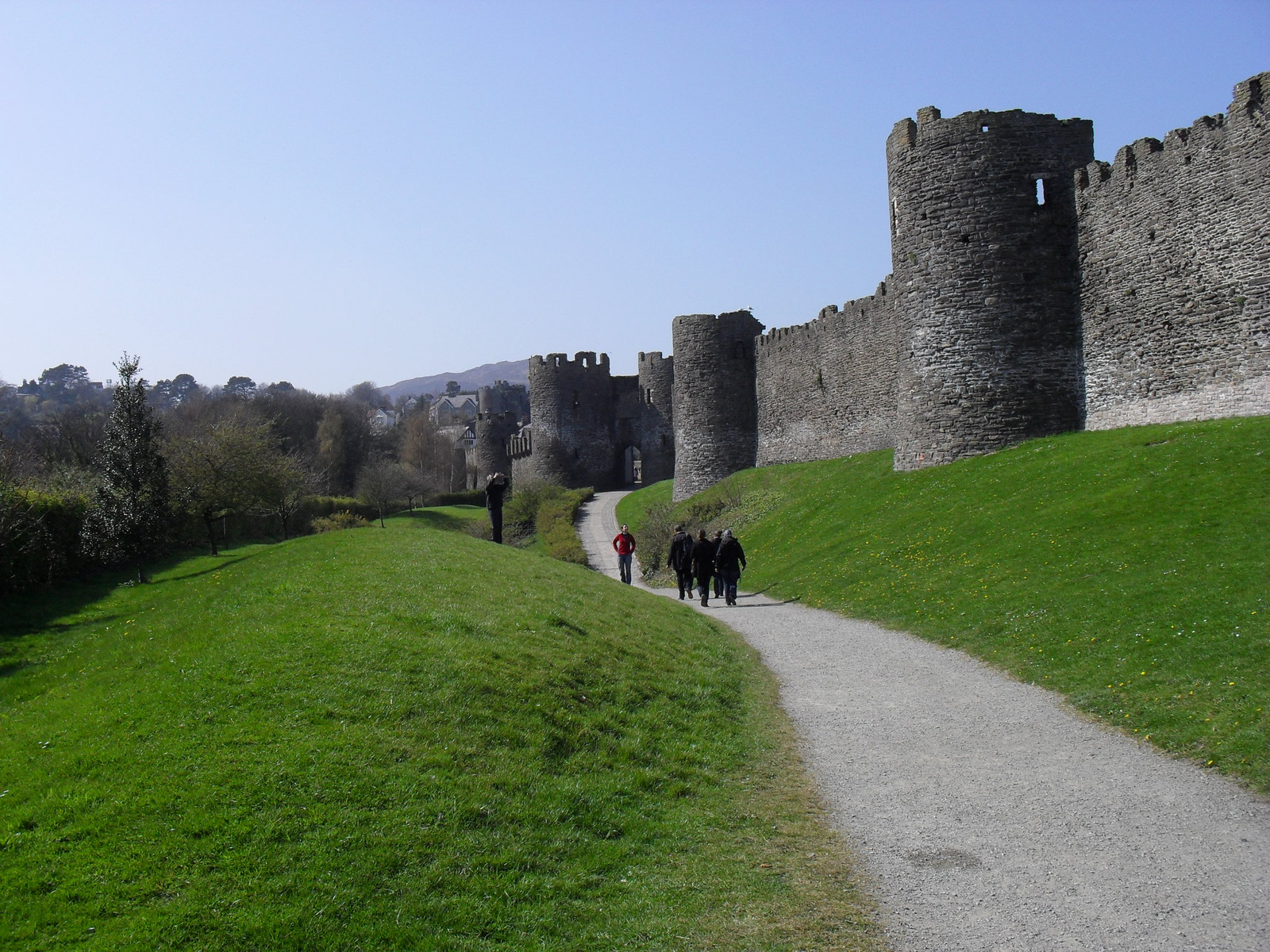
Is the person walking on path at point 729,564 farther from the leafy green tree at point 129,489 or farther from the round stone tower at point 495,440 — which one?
the round stone tower at point 495,440

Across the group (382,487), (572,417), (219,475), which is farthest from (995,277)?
(382,487)

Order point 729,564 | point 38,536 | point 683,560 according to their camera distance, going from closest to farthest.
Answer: point 729,564, point 683,560, point 38,536

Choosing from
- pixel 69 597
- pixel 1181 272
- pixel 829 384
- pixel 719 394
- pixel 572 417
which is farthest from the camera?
pixel 572 417

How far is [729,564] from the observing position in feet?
72.3

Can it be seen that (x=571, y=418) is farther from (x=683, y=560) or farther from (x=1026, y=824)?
(x=1026, y=824)

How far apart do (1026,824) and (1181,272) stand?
641 inches

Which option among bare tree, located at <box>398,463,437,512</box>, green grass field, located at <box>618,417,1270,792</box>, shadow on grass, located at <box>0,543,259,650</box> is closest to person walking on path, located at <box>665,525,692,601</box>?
green grass field, located at <box>618,417,1270,792</box>

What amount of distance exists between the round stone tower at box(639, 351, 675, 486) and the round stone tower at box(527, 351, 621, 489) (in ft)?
6.56

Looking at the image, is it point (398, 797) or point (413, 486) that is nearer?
point (398, 797)

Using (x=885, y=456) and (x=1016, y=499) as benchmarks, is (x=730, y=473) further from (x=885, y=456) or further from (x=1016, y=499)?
(x=1016, y=499)

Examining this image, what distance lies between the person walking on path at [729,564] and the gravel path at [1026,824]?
368 inches

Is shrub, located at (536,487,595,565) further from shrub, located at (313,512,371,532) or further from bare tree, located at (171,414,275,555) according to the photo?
bare tree, located at (171,414,275,555)

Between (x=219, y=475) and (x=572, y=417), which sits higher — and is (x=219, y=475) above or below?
below

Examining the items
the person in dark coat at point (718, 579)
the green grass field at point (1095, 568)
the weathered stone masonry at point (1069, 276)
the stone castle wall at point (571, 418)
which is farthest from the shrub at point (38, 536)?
the stone castle wall at point (571, 418)
